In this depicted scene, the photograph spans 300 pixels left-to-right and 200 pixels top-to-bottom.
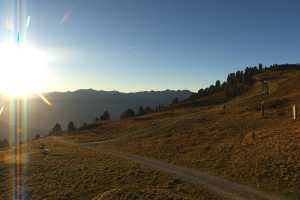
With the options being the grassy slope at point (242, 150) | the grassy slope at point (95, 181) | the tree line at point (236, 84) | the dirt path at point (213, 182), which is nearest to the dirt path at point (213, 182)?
the dirt path at point (213, 182)

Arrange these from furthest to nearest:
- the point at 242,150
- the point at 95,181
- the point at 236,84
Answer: the point at 236,84, the point at 242,150, the point at 95,181

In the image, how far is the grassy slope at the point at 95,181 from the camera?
1744cm

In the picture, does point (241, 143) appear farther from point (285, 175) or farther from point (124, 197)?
point (124, 197)

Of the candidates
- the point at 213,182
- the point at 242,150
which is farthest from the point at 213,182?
the point at 242,150

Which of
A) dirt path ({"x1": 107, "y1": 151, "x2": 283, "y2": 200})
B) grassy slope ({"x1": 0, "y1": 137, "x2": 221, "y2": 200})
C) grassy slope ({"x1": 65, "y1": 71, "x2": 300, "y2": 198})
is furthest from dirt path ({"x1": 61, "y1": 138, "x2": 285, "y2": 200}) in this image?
grassy slope ({"x1": 65, "y1": 71, "x2": 300, "y2": 198})

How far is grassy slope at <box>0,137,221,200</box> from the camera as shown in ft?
57.2

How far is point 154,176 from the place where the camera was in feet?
77.6

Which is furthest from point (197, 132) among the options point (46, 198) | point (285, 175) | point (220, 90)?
point (220, 90)

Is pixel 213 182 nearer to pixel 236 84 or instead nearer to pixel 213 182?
pixel 213 182

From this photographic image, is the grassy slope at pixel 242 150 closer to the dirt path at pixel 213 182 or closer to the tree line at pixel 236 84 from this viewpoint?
the dirt path at pixel 213 182

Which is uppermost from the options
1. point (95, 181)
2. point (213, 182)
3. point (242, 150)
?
point (242, 150)

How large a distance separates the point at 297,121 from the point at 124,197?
27059 mm

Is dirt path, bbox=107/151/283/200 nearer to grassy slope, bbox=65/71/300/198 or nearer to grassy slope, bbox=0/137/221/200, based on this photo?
grassy slope, bbox=0/137/221/200

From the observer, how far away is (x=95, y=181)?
78.8ft
